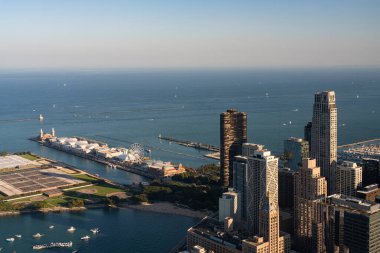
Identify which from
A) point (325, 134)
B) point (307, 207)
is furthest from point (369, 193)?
point (325, 134)

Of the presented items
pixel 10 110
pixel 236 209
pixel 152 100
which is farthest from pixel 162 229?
pixel 152 100

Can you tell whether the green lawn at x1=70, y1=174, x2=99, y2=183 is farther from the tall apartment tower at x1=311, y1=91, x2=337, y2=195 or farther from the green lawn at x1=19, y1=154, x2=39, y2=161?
the tall apartment tower at x1=311, y1=91, x2=337, y2=195

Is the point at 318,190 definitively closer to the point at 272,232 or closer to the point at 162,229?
the point at 272,232

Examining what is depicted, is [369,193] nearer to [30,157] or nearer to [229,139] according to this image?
[229,139]

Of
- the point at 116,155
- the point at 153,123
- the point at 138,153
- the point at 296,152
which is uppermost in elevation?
the point at 296,152

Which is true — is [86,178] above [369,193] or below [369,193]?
below

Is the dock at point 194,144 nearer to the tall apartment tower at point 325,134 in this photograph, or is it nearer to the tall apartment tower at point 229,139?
the tall apartment tower at point 229,139
